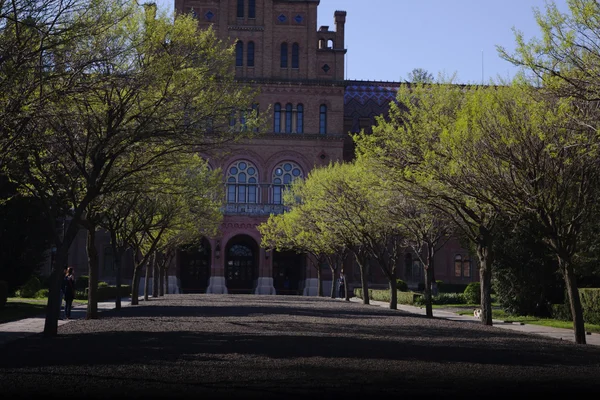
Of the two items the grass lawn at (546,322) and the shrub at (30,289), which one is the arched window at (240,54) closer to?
the shrub at (30,289)

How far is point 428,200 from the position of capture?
25.5 m

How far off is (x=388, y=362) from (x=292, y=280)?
60.6 m


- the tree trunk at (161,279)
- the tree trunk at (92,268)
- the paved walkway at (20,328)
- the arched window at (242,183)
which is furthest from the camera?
the arched window at (242,183)

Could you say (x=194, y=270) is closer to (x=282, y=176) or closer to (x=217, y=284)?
(x=217, y=284)

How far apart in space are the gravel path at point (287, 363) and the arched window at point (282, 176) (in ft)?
157

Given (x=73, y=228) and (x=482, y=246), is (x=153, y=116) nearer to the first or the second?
(x=73, y=228)

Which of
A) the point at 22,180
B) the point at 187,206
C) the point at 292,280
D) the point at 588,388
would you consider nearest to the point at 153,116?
the point at 22,180

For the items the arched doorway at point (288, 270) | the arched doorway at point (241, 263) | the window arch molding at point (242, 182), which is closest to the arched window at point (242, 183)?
the window arch molding at point (242, 182)

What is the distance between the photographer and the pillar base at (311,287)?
7012 cm

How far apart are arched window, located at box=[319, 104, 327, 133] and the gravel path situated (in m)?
50.0

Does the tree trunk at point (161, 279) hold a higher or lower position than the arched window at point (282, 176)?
lower

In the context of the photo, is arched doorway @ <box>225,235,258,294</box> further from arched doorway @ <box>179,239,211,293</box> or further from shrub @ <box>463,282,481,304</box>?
shrub @ <box>463,282,481,304</box>

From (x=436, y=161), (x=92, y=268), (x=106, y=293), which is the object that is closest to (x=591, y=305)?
(x=436, y=161)

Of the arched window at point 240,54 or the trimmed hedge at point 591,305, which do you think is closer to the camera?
the trimmed hedge at point 591,305
